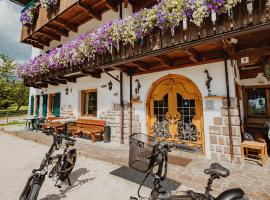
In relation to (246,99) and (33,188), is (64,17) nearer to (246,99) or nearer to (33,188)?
(33,188)

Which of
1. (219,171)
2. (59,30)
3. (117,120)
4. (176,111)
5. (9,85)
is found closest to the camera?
(219,171)

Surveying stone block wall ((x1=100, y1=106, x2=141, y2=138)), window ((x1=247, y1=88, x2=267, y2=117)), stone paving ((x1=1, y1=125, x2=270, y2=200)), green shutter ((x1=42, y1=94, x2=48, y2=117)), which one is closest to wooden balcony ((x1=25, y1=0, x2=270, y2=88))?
stone block wall ((x1=100, y1=106, x2=141, y2=138))

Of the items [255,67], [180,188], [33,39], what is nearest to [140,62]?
[180,188]

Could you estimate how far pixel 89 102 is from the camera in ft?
32.9

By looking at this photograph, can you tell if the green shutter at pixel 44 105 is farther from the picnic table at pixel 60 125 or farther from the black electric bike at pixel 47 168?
the black electric bike at pixel 47 168

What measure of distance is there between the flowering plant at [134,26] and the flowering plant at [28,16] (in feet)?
7.96

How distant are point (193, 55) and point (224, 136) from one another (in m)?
2.74

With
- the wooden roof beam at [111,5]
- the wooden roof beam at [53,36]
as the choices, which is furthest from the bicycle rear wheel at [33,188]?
the wooden roof beam at [53,36]

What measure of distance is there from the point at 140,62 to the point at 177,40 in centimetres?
201

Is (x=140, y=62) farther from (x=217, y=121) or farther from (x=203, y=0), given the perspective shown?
(x=217, y=121)

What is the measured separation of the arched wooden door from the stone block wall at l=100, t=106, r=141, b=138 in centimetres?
62

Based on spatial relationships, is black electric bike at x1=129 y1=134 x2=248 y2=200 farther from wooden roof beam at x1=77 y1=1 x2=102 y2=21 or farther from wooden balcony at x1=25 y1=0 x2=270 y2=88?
wooden roof beam at x1=77 y1=1 x2=102 y2=21

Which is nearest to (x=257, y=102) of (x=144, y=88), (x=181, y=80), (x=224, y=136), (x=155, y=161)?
(x=224, y=136)

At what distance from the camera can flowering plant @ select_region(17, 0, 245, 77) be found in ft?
14.2
